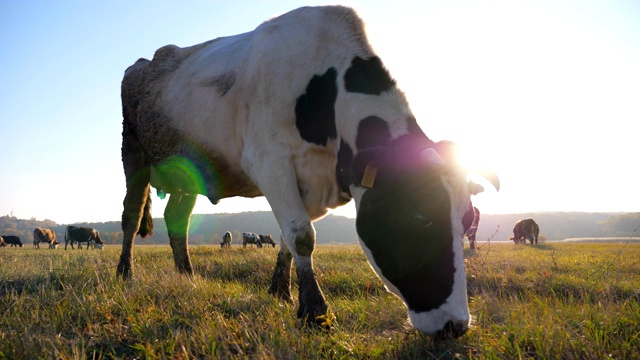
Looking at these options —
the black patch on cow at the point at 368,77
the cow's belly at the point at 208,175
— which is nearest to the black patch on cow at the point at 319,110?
the black patch on cow at the point at 368,77

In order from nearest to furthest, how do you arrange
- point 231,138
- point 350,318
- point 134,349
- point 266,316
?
1. point 134,349
2. point 266,316
3. point 350,318
4. point 231,138

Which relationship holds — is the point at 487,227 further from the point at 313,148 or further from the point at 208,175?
the point at 313,148

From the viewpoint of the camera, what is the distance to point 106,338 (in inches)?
119

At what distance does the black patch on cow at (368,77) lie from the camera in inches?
155

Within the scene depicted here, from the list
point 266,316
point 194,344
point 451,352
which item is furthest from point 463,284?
point 194,344

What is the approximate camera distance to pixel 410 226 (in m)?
3.22

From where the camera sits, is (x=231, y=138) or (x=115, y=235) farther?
(x=115, y=235)

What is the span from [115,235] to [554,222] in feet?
551

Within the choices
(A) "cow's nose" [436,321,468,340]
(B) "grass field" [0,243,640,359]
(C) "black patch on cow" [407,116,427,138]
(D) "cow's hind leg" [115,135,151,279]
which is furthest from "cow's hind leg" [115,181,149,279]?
(A) "cow's nose" [436,321,468,340]

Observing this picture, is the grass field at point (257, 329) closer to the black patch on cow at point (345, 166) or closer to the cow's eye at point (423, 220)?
the cow's eye at point (423, 220)

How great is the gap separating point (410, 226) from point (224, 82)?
3056 mm

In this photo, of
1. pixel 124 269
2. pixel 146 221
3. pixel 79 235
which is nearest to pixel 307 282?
pixel 124 269

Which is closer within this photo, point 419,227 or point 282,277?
point 419,227

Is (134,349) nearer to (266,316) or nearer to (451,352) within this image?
(266,316)
